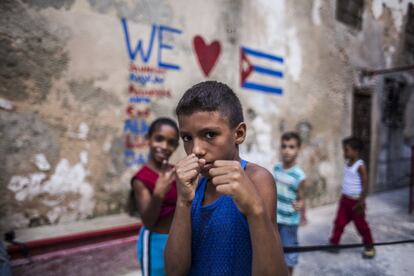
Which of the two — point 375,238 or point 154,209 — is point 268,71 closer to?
point 375,238

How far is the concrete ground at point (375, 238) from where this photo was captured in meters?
1.98

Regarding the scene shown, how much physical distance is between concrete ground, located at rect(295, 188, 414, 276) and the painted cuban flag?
2.23 m

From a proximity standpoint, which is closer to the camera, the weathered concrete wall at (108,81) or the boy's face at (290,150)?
the weathered concrete wall at (108,81)

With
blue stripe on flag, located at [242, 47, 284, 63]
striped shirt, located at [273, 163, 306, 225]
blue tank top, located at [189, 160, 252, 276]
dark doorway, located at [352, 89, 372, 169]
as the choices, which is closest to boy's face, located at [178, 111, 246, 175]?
blue tank top, located at [189, 160, 252, 276]

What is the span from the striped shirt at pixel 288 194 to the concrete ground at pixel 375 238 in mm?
Answer: 485

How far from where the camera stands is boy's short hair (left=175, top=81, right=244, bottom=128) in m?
1.05

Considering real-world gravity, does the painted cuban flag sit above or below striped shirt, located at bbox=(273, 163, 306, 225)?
above

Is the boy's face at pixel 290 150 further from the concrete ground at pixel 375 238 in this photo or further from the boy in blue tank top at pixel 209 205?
the boy in blue tank top at pixel 209 205

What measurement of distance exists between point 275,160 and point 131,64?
2852 mm

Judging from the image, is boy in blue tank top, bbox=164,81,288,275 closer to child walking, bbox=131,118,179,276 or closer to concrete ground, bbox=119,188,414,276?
child walking, bbox=131,118,179,276

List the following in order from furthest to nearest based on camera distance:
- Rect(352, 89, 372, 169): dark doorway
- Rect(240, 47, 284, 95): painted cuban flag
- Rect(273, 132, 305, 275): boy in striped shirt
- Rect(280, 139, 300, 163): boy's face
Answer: Rect(352, 89, 372, 169): dark doorway
Rect(240, 47, 284, 95): painted cuban flag
Rect(280, 139, 300, 163): boy's face
Rect(273, 132, 305, 275): boy in striped shirt

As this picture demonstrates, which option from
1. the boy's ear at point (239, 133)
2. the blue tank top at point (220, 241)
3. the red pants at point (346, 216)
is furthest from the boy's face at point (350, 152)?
the blue tank top at point (220, 241)

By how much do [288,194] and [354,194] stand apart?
1.25 metres

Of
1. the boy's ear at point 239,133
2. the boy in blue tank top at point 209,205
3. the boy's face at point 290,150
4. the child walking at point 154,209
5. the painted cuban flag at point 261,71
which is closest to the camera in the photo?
the boy in blue tank top at point 209,205
